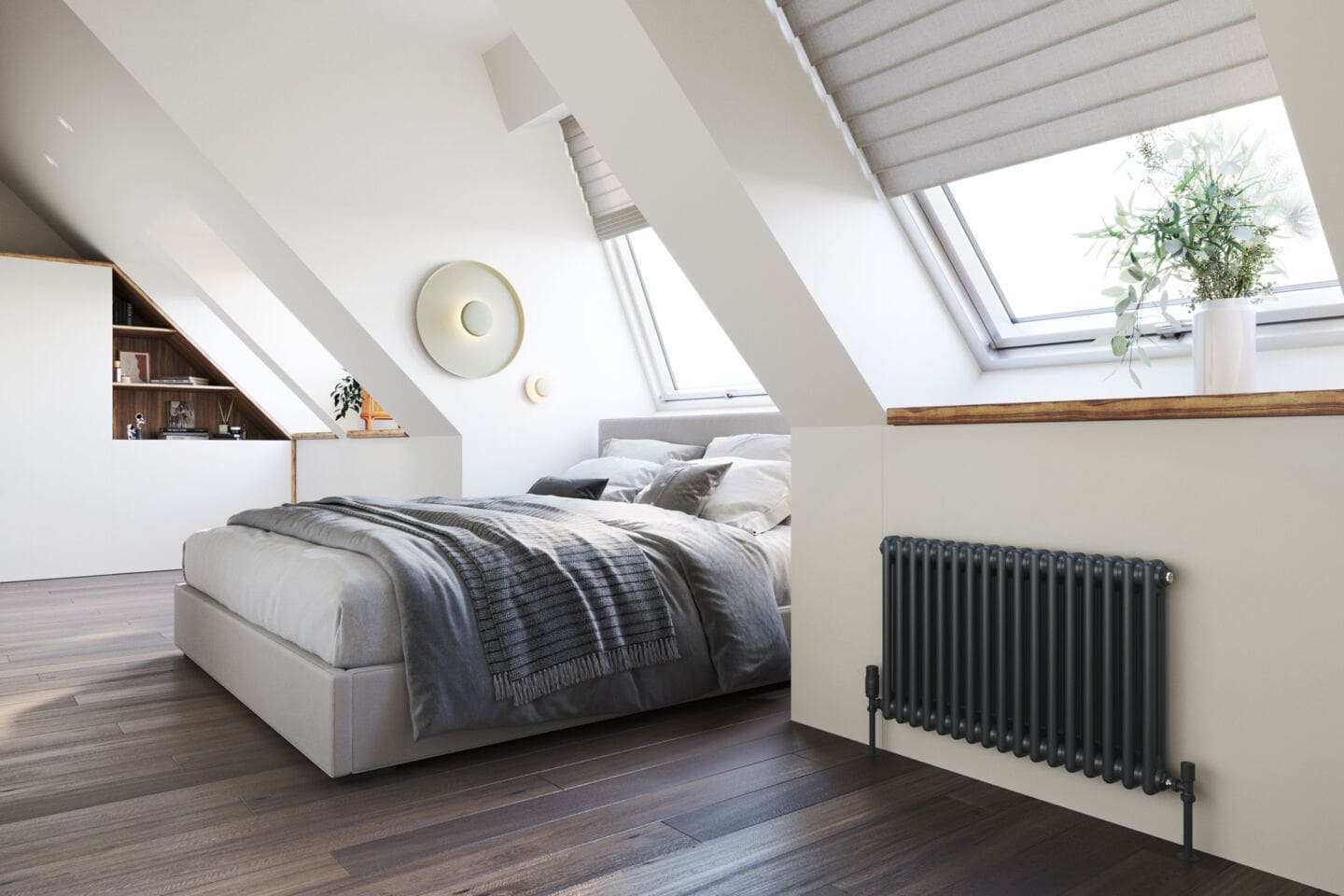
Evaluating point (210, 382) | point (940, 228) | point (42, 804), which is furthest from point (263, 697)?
point (210, 382)

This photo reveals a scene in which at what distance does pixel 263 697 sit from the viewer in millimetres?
2896

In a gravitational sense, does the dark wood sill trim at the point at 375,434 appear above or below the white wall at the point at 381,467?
above

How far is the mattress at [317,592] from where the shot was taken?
8.27 ft

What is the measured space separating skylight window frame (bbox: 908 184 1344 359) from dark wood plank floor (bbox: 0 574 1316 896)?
4.06 ft

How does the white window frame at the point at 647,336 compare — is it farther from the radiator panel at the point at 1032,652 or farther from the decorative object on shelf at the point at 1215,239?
the decorative object on shelf at the point at 1215,239

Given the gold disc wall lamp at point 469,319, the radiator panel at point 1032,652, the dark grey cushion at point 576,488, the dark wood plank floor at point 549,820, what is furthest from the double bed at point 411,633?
the gold disc wall lamp at point 469,319

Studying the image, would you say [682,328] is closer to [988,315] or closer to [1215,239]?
[988,315]

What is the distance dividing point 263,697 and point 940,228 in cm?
243

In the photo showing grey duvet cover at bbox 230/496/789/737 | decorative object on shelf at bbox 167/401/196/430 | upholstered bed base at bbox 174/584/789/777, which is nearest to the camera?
upholstered bed base at bbox 174/584/789/777

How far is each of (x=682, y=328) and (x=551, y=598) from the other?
316cm

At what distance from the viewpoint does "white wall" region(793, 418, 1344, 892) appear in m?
1.85

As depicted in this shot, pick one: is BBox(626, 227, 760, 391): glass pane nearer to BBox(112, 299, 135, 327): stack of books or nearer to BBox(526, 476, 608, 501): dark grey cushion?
BBox(526, 476, 608, 501): dark grey cushion

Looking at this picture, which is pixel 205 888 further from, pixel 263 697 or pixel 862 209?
pixel 862 209

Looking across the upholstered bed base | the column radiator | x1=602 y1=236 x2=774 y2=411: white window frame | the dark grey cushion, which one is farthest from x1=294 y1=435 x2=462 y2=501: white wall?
the column radiator
